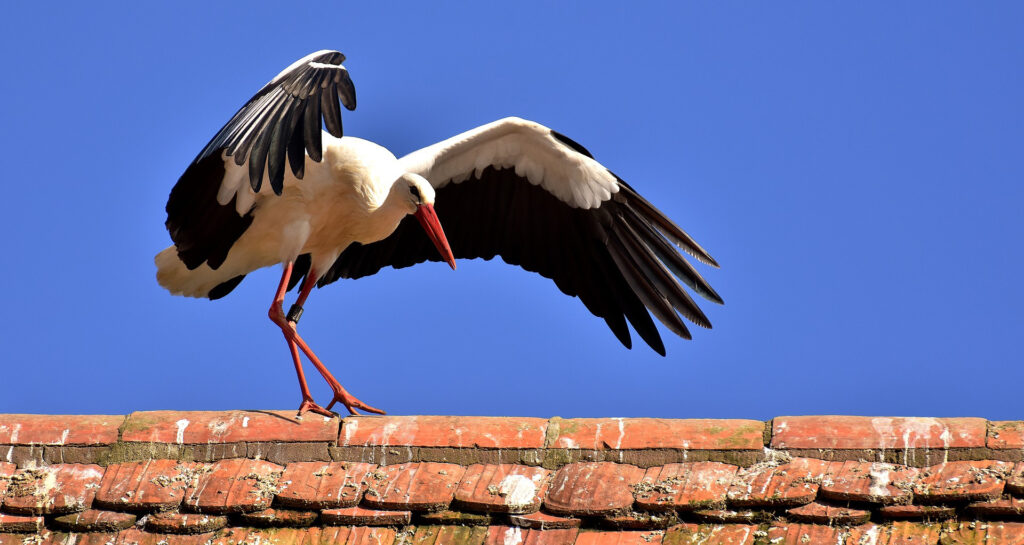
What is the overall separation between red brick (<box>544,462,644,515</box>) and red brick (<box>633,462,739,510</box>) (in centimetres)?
4

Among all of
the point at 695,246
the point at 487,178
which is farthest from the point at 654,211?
the point at 487,178

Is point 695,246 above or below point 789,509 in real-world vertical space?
above

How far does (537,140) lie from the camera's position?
602 cm

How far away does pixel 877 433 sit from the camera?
3434mm

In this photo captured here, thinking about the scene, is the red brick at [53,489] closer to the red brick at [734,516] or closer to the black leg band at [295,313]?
the red brick at [734,516]

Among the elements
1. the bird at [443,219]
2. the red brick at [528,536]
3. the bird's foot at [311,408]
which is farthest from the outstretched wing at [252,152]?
the red brick at [528,536]

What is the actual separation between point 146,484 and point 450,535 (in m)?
0.90

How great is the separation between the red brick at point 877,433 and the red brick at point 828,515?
0.87ft

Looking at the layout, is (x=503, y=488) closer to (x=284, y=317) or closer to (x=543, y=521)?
(x=543, y=521)

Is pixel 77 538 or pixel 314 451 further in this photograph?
pixel 314 451

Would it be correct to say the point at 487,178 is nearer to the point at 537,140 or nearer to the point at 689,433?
the point at 537,140

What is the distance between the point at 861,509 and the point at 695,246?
2.56m

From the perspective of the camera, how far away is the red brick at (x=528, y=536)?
3270mm

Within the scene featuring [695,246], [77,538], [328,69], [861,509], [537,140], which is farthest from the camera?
[537,140]
